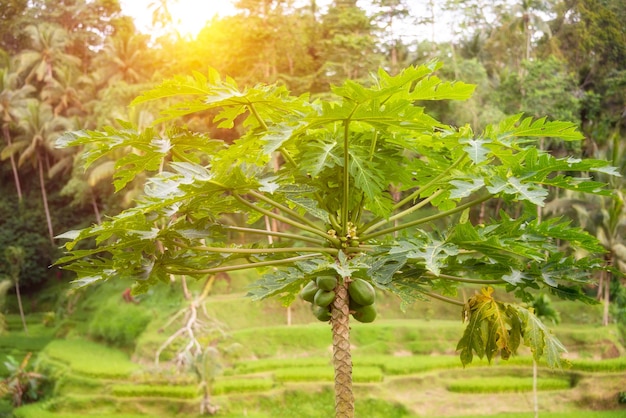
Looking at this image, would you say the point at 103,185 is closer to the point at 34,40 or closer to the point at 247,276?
the point at 247,276

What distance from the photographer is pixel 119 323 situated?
48.8 feet

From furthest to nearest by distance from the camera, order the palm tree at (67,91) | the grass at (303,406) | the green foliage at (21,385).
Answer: the palm tree at (67,91), the green foliage at (21,385), the grass at (303,406)

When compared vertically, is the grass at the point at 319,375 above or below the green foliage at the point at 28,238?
below

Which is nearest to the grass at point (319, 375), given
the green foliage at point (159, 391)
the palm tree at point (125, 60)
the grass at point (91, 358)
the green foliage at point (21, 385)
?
the green foliage at point (159, 391)

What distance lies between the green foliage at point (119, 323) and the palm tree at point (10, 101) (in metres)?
7.41

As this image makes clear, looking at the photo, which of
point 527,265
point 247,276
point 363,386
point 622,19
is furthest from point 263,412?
point 622,19

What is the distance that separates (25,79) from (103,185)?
23.8 ft

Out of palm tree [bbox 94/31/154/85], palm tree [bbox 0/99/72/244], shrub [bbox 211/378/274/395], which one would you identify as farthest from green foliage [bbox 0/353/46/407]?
palm tree [bbox 94/31/154/85]

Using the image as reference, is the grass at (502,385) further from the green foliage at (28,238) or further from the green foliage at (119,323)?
the green foliage at (28,238)

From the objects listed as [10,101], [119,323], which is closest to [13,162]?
[10,101]

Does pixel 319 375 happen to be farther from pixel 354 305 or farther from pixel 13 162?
pixel 13 162

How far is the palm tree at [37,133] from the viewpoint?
788 inches

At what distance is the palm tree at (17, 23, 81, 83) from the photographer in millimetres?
21875

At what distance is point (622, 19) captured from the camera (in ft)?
54.6
